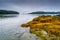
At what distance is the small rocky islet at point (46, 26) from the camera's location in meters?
2.29

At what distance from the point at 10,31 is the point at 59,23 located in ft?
3.03

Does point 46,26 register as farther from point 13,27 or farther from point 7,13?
point 7,13

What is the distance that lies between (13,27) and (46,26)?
0.62 m

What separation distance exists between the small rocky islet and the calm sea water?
83 mm

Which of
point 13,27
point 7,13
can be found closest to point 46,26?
point 13,27

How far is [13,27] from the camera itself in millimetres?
2402

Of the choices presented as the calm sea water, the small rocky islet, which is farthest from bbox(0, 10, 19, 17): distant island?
the small rocky islet

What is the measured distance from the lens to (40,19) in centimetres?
241

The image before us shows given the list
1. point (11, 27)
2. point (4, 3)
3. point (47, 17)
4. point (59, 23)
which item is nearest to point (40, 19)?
point (47, 17)

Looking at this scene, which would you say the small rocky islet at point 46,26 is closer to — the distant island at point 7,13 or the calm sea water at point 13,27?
the calm sea water at point 13,27

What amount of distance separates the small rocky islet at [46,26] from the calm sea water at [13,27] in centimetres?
8

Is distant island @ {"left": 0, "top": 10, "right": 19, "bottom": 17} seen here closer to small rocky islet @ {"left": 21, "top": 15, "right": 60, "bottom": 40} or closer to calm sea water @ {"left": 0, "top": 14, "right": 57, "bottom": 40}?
calm sea water @ {"left": 0, "top": 14, "right": 57, "bottom": 40}

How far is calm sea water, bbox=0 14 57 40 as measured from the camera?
2324mm

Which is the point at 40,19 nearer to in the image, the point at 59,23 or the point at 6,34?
the point at 59,23
